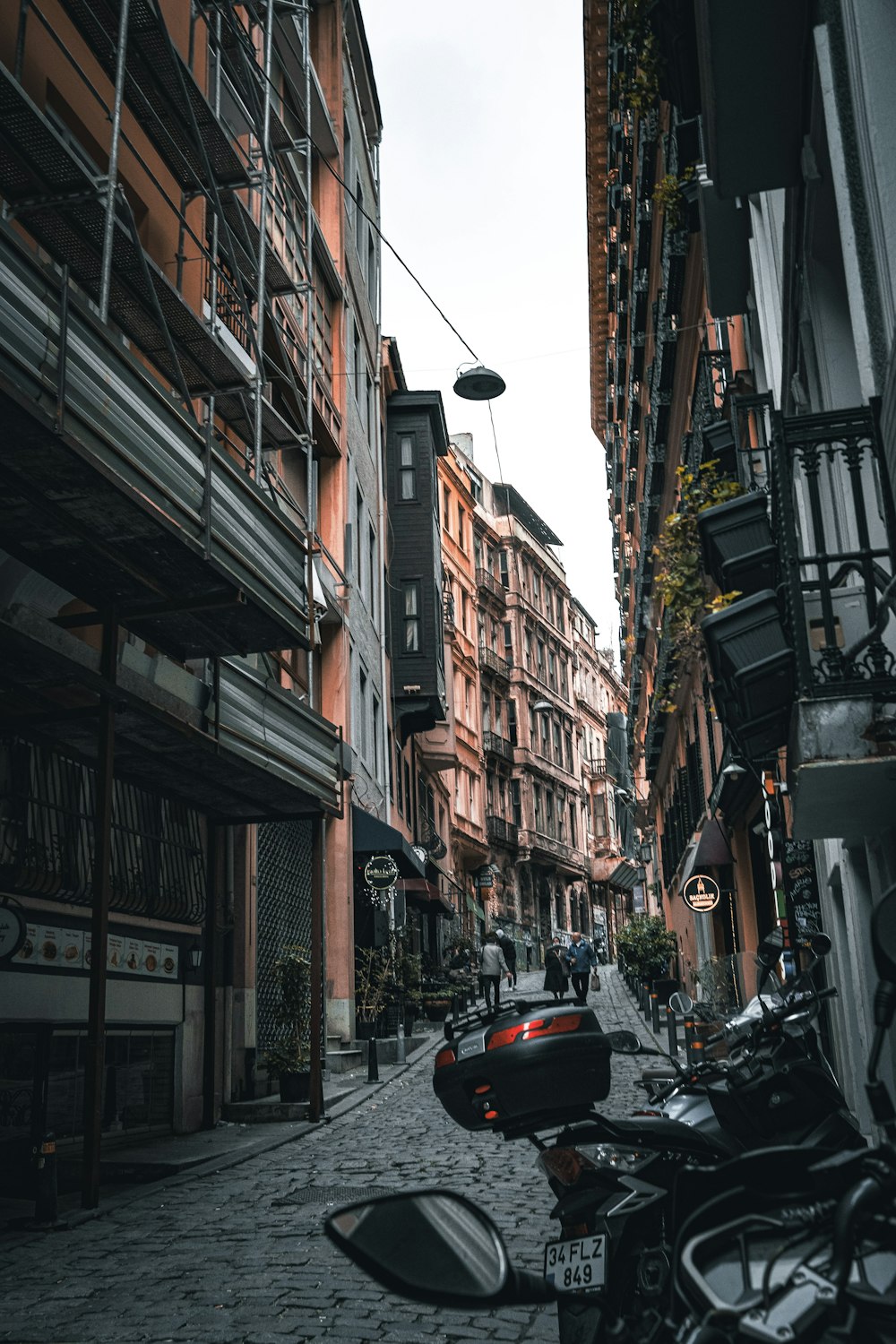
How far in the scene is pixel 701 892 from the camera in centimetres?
2055

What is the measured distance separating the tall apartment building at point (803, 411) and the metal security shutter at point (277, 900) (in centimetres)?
625

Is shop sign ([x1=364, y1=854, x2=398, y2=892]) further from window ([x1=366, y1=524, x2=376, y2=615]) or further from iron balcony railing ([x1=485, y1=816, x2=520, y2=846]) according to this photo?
iron balcony railing ([x1=485, y1=816, x2=520, y2=846])

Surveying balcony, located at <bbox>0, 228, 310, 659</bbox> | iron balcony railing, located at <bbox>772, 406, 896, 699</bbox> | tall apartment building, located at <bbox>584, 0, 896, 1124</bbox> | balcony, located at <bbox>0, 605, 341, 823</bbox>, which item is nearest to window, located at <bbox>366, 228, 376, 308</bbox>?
tall apartment building, located at <bbox>584, 0, 896, 1124</bbox>

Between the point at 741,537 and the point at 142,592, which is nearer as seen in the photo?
the point at 741,537

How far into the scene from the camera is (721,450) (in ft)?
39.0

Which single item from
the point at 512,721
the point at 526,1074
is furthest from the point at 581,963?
the point at 512,721

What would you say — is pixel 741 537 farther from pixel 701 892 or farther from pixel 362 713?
pixel 362 713

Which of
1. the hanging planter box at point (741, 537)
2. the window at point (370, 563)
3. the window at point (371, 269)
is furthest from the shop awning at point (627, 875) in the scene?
the hanging planter box at point (741, 537)

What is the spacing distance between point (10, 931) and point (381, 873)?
1206 cm

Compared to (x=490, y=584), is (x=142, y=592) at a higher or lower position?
lower

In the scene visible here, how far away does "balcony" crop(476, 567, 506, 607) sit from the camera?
181ft

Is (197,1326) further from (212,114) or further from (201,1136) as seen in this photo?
(212,114)

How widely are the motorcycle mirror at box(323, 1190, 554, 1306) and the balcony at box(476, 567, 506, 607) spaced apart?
171ft

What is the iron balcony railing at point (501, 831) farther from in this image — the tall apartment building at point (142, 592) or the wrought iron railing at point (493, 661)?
the tall apartment building at point (142, 592)
